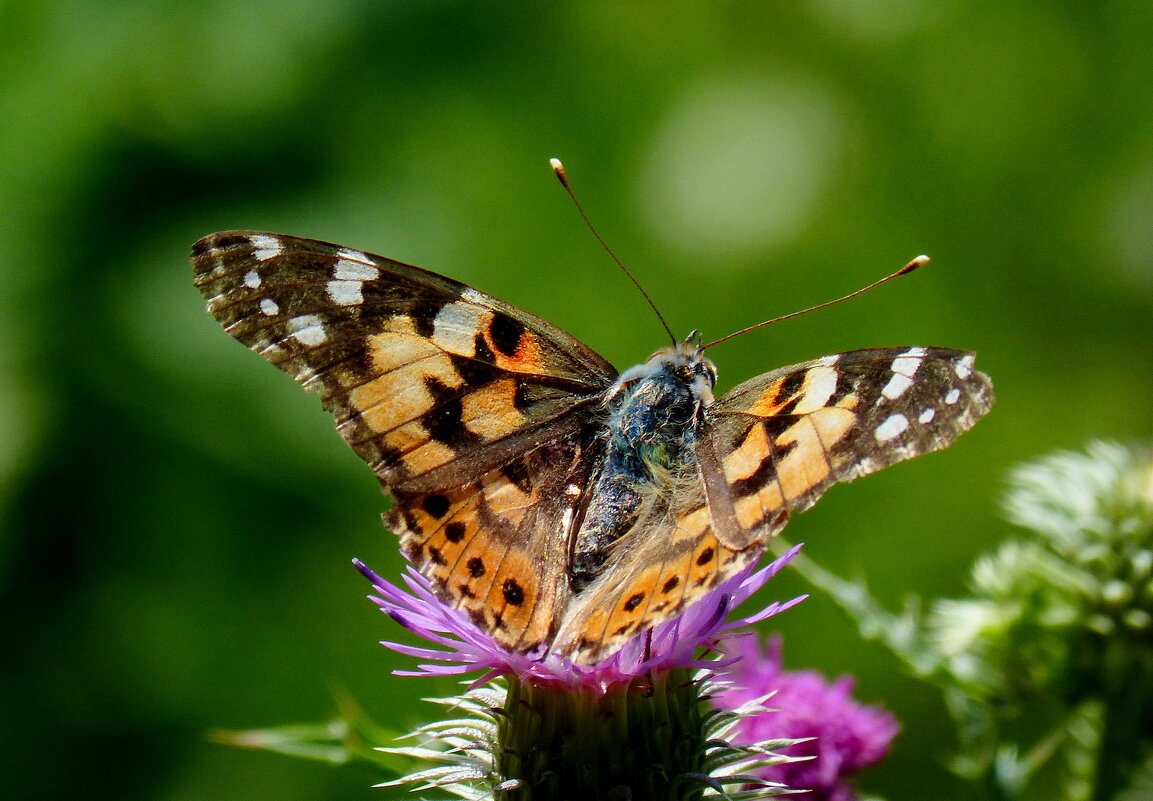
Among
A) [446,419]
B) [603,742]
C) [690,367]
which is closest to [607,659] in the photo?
[603,742]

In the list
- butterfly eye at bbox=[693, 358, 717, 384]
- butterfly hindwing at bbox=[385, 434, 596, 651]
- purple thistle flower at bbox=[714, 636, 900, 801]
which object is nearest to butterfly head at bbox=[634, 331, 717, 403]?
butterfly eye at bbox=[693, 358, 717, 384]

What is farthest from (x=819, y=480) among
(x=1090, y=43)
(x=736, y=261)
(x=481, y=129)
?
(x=1090, y=43)

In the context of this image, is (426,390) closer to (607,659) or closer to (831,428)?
(607,659)

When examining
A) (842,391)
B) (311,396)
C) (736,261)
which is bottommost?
(842,391)

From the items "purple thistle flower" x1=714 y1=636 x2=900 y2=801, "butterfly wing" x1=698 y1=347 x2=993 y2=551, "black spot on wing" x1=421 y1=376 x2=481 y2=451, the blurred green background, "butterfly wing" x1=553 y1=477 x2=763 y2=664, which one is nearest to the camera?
"butterfly wing" x1=553 y1=477 x2=763 y2=664

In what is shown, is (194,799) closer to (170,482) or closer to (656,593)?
(170,482)

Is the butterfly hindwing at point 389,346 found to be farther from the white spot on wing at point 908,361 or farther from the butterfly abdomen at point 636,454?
the white spot on wing at point 908,361

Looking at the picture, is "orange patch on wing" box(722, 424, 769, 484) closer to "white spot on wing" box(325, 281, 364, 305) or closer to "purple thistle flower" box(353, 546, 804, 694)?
"purple thistle flower" box(353, 546, 804, 694)

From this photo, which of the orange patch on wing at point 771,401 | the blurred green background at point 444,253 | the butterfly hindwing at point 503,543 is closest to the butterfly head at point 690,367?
the orange patch on wing at point 771,401
